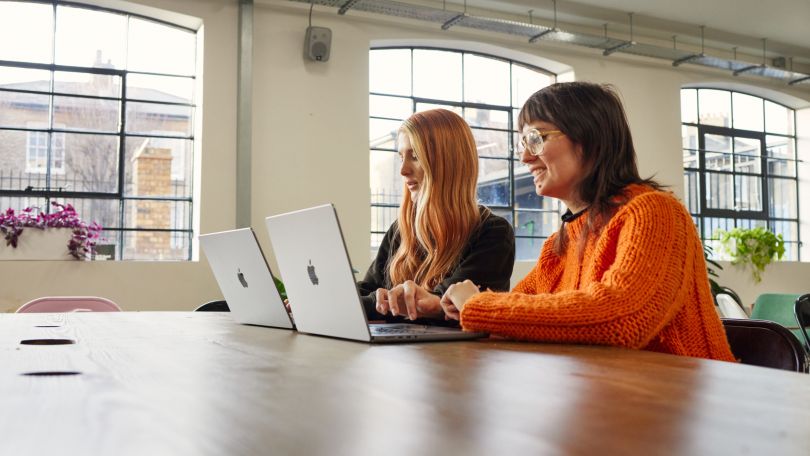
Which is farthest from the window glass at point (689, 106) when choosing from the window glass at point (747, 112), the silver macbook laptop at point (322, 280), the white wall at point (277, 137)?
the silver macbook laptop at point (322, 280)

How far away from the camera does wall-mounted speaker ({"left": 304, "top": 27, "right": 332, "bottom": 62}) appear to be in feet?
19.0

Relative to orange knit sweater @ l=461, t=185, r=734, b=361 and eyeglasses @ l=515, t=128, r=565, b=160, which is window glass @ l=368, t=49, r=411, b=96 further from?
orange knit sweater @ l=461, t=185, r=734, b=361

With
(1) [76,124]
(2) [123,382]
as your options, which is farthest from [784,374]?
(1) [76,124]

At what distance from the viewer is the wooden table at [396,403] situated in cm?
48

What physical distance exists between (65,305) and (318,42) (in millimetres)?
3271

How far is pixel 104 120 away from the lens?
5.59 m

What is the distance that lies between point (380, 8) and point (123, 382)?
5322 millimetres

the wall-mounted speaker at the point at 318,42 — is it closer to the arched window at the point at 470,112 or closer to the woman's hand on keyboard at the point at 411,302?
the arched window at the point at 470,112

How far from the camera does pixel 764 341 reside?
1.38 meters

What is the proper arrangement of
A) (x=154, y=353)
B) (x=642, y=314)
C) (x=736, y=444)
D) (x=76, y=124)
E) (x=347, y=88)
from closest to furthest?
(x=736, y=444) < (x=154, y=353) < (x=642, y=314) < (x=76, y=124) < (x=347, y=88)

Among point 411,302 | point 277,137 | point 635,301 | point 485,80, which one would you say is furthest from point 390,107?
point 635,301

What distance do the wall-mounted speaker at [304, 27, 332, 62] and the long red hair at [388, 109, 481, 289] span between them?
369 centimetres

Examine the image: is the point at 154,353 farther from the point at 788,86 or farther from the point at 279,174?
the point at 788,86

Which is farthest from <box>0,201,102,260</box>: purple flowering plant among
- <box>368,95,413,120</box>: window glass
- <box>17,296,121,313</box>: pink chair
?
<box>368,95,413,120</box>: window glass
